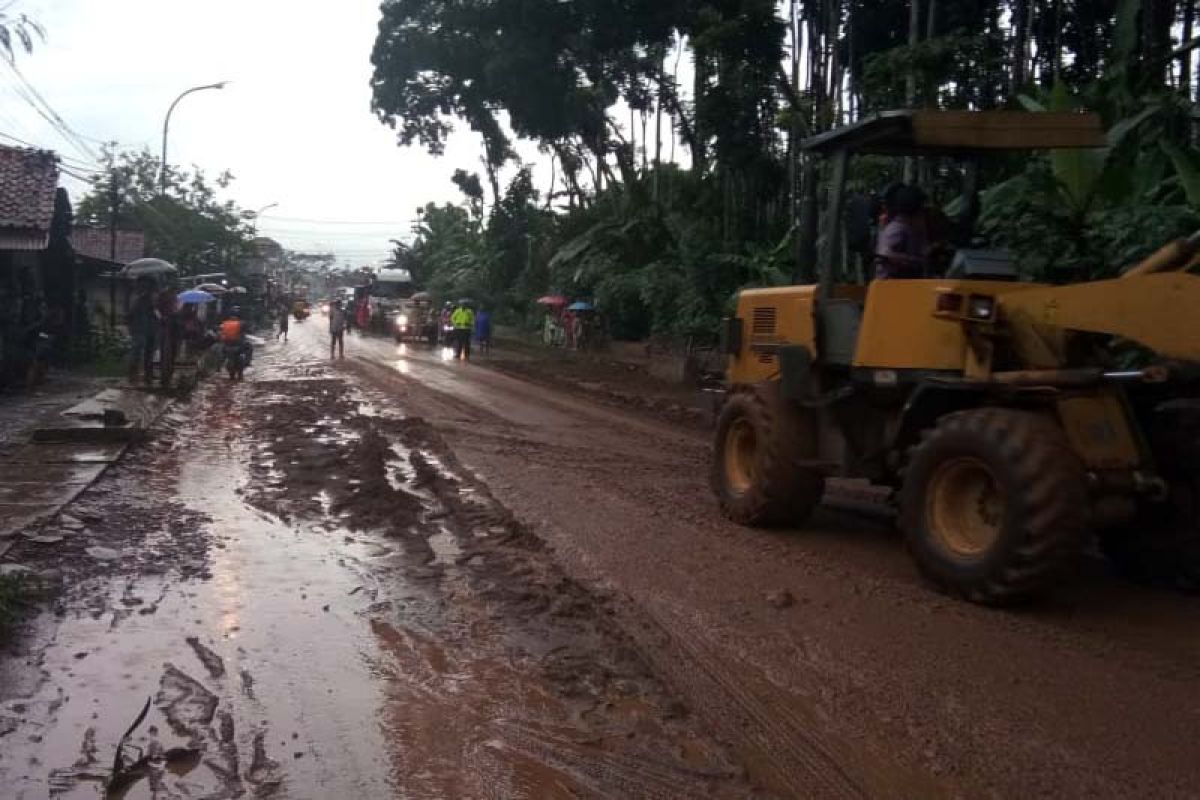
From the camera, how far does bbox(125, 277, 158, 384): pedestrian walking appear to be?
17837 mm

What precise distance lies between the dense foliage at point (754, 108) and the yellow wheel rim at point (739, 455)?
1330mm

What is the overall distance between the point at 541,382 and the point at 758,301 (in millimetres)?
14039

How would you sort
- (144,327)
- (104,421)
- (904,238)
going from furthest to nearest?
(144,327) → (104,421) → (904,238)

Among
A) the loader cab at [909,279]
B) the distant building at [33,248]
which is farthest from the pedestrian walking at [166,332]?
the loader cab at [909,279]

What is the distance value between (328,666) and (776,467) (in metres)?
3.79

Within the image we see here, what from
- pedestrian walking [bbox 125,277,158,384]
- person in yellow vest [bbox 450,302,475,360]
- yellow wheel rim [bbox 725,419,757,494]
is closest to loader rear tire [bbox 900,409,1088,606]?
yellow wheel rim [bbox 725,419,757,494]

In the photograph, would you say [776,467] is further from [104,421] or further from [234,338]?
[234,338]

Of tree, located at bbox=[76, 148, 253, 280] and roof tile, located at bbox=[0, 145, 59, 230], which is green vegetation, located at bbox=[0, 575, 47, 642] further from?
tree, located at bbox=[76, 148, 253, 280]

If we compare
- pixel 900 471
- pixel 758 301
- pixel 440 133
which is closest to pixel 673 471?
pixel 758 301

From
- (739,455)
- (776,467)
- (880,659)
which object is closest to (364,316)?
(739,455)

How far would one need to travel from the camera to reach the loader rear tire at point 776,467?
7.96m

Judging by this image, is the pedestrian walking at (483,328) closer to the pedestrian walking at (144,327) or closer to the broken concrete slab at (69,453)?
the pedestrian walking at (144,327)

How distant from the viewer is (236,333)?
22.0 metres

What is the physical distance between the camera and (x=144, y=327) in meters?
18.1
